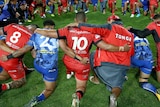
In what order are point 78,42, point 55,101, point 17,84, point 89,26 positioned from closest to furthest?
1. point 89,26
2. point 78,42
3. point 55,101
4. point 17,84

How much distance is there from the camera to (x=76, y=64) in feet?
17.2

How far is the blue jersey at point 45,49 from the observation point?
5136 mm

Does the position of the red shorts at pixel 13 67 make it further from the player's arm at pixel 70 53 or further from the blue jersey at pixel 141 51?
the blue jersey at pixel 141 51

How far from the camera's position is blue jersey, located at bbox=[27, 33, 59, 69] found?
5.14m

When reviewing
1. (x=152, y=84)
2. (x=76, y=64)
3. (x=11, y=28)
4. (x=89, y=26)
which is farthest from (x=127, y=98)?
(x=11, y=28)

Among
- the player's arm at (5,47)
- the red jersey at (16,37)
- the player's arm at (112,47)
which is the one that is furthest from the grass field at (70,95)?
the player's arm at (112,47)

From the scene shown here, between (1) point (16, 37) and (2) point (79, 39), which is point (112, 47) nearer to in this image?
(2) point (79, 39)

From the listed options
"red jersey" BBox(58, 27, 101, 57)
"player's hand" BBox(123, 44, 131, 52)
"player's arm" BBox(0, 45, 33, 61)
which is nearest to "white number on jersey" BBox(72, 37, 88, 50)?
"red jersey" BBox(58, 27, 101, 57)

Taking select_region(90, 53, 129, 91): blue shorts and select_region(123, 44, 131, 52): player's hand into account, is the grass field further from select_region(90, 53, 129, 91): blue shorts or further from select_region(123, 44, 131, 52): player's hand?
select_region(123, 44, 131, 52): player's hand

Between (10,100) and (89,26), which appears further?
(10,100)

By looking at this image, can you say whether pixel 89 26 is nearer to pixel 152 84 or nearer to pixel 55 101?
pixel 55 101

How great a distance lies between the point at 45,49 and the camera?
515 cm

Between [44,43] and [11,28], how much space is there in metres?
1.11

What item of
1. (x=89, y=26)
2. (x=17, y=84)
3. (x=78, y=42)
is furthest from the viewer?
(x=17, y=84)
